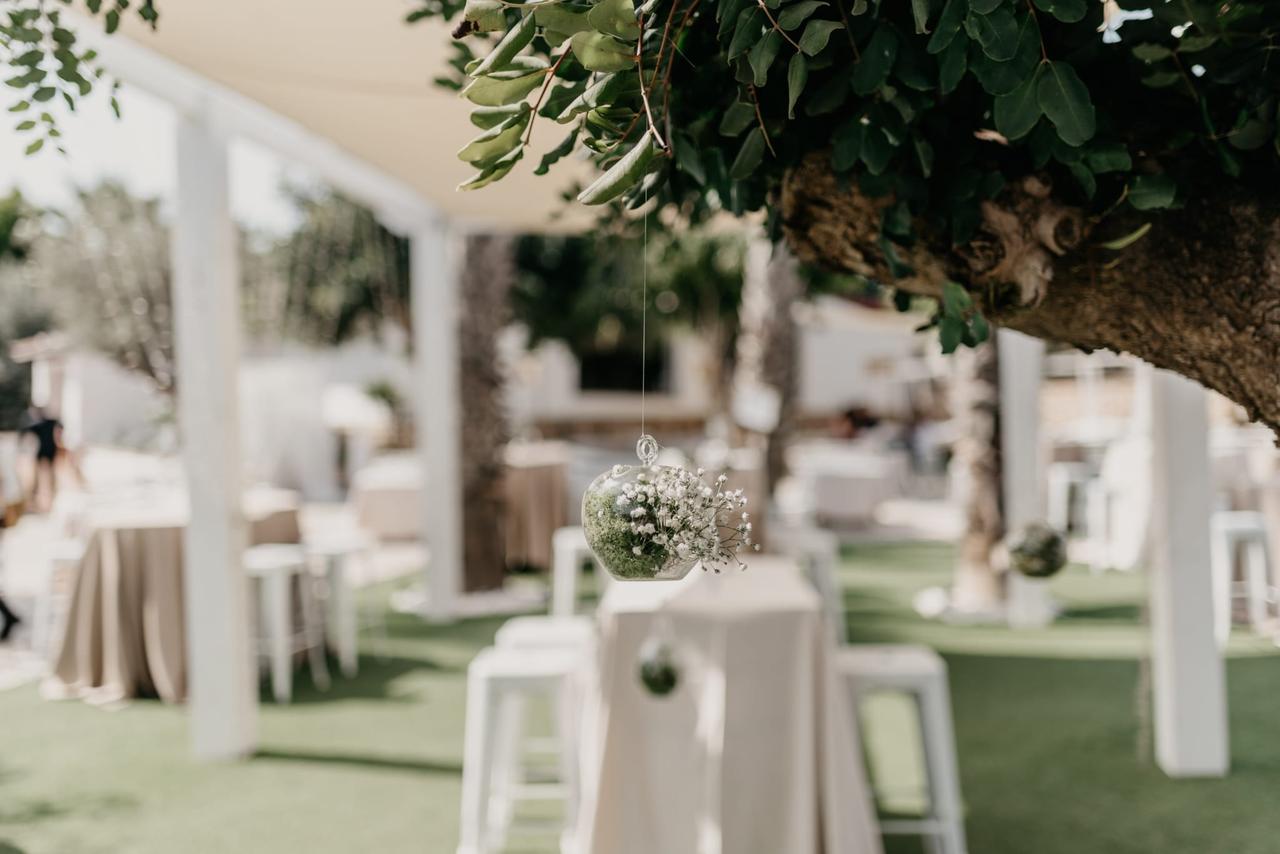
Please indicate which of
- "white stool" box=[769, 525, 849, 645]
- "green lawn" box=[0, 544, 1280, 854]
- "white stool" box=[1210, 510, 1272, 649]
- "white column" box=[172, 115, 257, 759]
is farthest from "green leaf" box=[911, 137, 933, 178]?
"white stool" box=[1210, 510, 1272, 649]

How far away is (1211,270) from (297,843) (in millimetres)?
3316

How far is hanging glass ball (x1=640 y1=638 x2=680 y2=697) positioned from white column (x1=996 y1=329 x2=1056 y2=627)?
4.50 m

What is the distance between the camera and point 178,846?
358 centimetres

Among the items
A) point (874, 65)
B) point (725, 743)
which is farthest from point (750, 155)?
point (725, 743)

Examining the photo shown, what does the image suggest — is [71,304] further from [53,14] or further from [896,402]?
[896,402]

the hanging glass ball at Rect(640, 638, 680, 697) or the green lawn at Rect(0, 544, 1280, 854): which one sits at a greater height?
the hanging glass ball at Rect(640, 638, 680, 697)

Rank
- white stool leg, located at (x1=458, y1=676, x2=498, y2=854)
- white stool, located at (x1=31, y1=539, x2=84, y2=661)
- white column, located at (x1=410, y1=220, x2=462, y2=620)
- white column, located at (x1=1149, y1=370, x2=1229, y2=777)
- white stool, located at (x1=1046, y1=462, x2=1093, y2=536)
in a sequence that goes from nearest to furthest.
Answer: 1. white stool leg, located at (x1=458, y1=676, x2=498, y2=854)
2. white column, located at (x1=1149, y1=370, x2=1229, y2=777)
3. white stool, located at (x1=31, y1=539, x2=84, y2=661)
4. white column, located at (x1=410, y1=220, x2=462, y2=620)
5. white stool, located at (x1=1046, y1=462, x2=1093, y2=536)

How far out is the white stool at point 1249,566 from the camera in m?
6.28

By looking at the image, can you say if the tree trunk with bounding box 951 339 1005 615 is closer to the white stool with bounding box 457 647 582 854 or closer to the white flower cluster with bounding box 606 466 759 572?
the white stool with bounding box 457 647 582 854

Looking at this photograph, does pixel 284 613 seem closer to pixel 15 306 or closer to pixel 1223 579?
pixel 15 306

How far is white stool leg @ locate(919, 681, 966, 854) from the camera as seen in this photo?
10.4ft

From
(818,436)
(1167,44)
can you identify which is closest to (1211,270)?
(1167,44)

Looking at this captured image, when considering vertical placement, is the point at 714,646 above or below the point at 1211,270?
below

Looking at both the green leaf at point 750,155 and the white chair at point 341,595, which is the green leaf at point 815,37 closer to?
the green leaf at point 750,155
